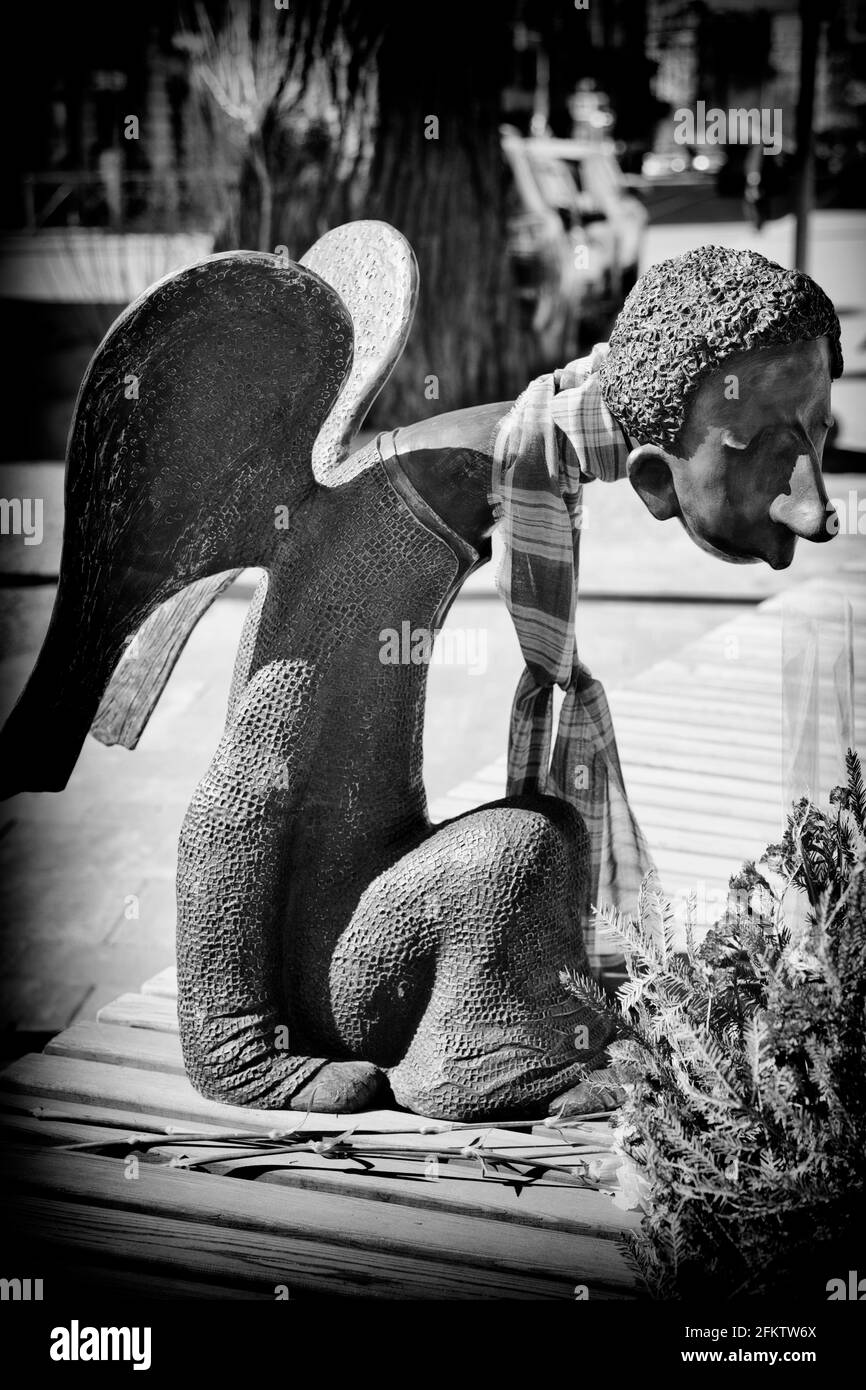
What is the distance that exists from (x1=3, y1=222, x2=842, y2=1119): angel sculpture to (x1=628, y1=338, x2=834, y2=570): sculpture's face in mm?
13

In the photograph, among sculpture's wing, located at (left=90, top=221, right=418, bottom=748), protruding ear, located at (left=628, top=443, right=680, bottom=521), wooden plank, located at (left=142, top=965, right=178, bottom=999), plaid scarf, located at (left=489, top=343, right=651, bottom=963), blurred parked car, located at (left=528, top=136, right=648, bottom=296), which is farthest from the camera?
blurred parked car, located at (left=528, top=136, right=648, bottom=296)

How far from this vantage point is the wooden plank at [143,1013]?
3023mm

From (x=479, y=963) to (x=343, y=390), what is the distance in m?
0.97

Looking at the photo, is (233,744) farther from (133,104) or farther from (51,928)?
(133,104)

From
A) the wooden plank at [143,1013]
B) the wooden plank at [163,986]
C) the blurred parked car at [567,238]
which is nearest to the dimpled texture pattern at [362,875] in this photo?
the wooden plank at [143,1013]

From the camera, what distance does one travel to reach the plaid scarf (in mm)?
2498

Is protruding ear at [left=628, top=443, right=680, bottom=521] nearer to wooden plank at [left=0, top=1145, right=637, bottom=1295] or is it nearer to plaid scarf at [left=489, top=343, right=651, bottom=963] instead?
plaid scarf at [left=489, top=343, right=651, bottom=963]

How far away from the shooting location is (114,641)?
8.46 ft

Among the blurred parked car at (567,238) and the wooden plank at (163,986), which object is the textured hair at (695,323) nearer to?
the wooden plank at (163,986)

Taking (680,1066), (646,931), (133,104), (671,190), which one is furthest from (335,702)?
(671,190)

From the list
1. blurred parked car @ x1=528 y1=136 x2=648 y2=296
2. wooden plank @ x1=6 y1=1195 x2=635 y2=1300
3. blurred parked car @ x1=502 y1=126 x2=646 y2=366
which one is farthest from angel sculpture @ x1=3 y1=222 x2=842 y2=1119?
blurred parked car @ x1=528 y1=136 x2=648 y2=296

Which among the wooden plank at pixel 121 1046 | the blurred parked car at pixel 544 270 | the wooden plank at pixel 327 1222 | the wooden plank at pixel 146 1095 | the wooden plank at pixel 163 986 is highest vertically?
the blurred parked car at pixel 544 270

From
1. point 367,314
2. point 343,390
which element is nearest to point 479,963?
point 343,390
